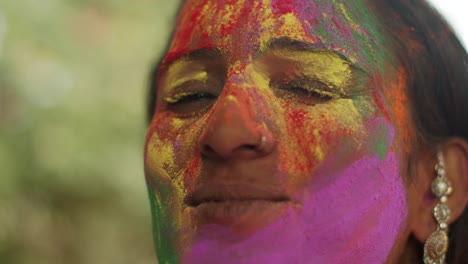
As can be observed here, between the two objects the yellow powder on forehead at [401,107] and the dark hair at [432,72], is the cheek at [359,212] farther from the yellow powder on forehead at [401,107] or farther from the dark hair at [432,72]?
the dark hair at [432,72]

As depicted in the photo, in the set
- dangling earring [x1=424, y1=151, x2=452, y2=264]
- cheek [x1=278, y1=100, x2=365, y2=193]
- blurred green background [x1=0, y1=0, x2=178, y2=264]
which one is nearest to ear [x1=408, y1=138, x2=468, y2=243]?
dangling earring [x1=424, y1=151, x2=452, y2=264]

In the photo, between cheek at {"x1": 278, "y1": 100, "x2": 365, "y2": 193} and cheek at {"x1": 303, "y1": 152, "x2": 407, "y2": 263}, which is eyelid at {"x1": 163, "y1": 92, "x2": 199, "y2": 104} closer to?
cheek at {"x1": 278, "y1": 100, "x2": 365, "y2": 193}

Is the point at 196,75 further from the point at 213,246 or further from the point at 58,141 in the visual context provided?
the point at 58,141

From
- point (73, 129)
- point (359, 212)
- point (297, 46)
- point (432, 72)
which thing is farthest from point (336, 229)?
point (73, 129)

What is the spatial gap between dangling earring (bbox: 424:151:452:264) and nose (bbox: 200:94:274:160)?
0.48 m

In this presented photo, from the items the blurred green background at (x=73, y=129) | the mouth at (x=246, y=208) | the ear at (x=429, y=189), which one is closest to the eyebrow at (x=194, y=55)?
the mouth at (x=246, y=208)

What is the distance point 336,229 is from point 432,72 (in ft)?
1.74

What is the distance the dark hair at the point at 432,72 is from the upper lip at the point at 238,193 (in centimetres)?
44

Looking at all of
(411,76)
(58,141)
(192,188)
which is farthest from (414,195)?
(58,141)

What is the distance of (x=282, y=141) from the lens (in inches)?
50.3

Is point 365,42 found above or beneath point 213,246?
above

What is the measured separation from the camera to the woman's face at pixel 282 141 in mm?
1244

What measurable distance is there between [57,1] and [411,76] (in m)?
4.19

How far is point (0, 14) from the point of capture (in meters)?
5.12
